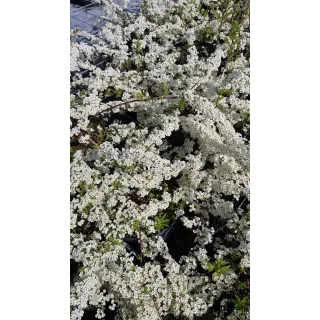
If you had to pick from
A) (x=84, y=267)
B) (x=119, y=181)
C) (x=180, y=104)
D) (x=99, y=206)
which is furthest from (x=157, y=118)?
(x=84, y=267)

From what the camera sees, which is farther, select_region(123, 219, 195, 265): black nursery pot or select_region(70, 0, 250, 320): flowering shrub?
select_region(123, 219, 195, 265): black nursery pot

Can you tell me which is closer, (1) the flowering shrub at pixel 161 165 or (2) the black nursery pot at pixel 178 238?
(1) the flowering shrub at pixel 161 165

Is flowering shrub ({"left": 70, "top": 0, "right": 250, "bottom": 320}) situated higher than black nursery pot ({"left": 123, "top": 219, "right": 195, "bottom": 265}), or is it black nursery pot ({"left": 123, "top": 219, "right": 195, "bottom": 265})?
flowering shrub ({"left": 70, "top": 0, "right": 250, "bottom": 320})

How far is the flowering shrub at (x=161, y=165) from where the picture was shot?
157 cm

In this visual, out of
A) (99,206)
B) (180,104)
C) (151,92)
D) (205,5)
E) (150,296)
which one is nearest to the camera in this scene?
(150,296)

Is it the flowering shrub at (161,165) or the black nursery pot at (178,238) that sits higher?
the flowering shrub at (161,165)

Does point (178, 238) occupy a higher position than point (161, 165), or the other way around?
point (161, 165)

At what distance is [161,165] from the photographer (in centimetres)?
173

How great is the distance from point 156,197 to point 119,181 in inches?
7.9

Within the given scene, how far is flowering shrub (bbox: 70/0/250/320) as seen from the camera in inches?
61.9

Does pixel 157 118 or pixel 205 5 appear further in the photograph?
pixel 205 5

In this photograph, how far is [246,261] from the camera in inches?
61.6

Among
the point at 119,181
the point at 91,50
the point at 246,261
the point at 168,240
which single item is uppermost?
the point at 91,50
